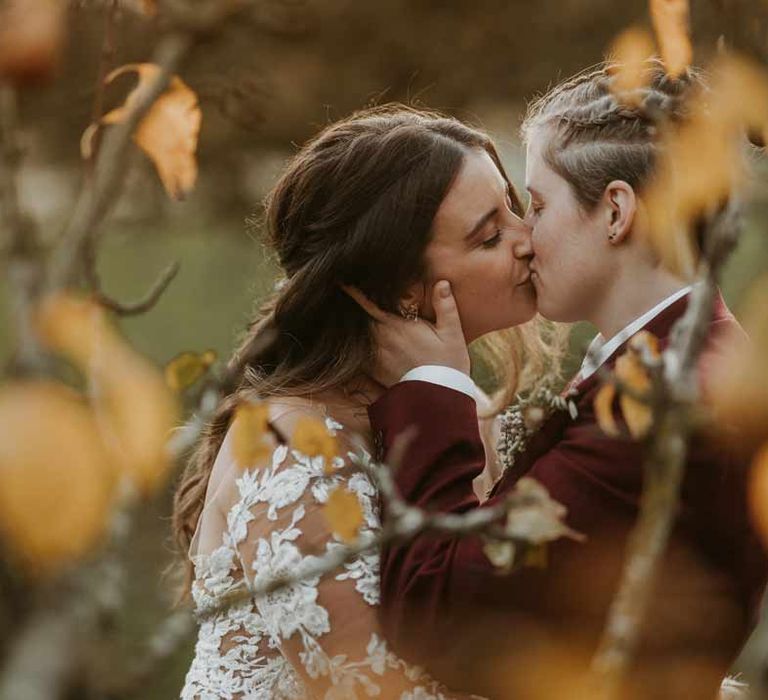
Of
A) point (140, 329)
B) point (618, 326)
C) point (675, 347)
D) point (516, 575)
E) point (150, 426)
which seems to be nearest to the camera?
point (150, 426)

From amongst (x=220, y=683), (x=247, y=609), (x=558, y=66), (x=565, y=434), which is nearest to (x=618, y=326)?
(x=565, y=434)

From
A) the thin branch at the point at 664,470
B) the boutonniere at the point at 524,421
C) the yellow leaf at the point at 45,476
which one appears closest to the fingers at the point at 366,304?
the boutonniere at the point at 524,421

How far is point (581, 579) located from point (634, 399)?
0.76 m

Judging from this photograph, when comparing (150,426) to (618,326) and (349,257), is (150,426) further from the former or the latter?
(349,257)

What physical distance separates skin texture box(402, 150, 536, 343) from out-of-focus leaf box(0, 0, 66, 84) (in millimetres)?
1279

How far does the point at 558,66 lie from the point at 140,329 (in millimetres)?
2224

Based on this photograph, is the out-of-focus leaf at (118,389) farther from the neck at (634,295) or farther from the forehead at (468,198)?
the forehead at (468,198)

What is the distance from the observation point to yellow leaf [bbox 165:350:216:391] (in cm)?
77

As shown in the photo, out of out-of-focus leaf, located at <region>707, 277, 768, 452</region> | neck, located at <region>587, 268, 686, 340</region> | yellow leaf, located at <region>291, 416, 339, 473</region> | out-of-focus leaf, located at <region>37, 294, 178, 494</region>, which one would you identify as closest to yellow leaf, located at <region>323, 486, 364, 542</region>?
yellow leaf, located at <region>291, 416, 339, 473</region>

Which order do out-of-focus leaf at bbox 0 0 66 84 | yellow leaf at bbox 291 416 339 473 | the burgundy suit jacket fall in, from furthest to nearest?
the burgundy suit jacket, yellow leaf at bbox 291 416 339 473, out-of-focus leaf at bbox 0 0 66 84

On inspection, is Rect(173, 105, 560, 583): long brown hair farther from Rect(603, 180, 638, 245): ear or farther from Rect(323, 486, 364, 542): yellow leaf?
Rect(323, 486, 364, 542): yellow leaf

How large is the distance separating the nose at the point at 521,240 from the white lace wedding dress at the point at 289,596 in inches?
14.9

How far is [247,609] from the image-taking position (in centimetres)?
183

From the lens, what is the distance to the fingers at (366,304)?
1857 mm
